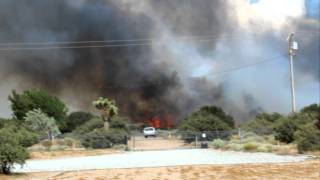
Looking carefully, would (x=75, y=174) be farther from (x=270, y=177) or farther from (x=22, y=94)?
(x=22, y=94)

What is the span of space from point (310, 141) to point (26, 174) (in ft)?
73.7

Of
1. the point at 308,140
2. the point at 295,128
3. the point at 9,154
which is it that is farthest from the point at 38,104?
the point at 9,154

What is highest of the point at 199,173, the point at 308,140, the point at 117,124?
the point at 117,124

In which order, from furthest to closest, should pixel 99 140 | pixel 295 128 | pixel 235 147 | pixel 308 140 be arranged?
pixel 99 140 → pixel 295 128 → pixel 235 147 → pixel 308 140

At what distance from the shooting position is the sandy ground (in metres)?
22.7

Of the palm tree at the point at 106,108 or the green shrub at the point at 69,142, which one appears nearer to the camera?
the green shrub at the point at 69,142

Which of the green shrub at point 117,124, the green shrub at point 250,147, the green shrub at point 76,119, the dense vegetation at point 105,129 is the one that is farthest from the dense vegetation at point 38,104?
the green shrub at point 250,147

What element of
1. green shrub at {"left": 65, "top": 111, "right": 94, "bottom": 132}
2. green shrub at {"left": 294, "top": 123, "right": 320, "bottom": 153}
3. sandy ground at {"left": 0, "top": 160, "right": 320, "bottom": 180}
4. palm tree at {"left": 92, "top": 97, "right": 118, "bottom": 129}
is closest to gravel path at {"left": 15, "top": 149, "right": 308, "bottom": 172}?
sandy ground at {"left": 0, "top": 160, "right": 320, "bottom": 180}

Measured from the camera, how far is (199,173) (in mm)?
24359

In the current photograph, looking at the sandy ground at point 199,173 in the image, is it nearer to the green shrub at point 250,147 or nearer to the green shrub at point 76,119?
the green shrub at point 250,147

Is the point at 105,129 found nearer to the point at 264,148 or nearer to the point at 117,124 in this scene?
the point at 117,124

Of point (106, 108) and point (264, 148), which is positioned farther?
point (106, 108)

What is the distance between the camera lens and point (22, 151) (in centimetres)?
2594

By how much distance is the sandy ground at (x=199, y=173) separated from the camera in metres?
22.7
